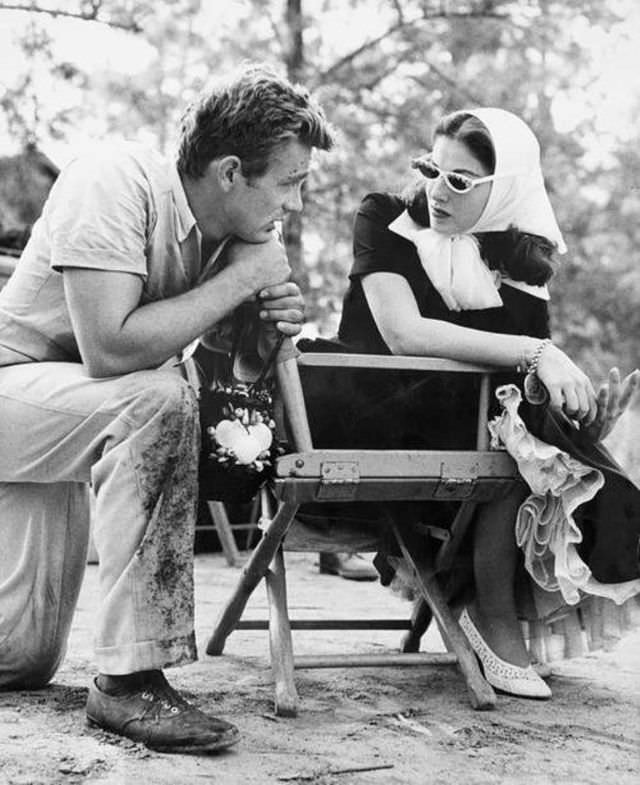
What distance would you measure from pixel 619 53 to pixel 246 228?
3.74 meters

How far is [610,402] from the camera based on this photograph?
8.96 ft

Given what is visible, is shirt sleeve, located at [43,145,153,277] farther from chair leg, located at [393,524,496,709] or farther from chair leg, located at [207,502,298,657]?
chair leg, located at [393,524,496,709]

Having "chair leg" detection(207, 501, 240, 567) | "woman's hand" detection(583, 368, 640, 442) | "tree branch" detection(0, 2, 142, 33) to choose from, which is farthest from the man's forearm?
"chair leg" detection(207, 501, 240, 567)

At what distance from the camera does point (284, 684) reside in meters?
2.52

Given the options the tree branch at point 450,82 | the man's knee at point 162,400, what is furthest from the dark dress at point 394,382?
the tree branch at point 450,82

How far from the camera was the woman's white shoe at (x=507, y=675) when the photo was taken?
2783 mm

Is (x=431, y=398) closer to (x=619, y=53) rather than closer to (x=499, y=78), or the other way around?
(x=619, y=53)

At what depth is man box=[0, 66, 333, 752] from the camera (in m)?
2.15

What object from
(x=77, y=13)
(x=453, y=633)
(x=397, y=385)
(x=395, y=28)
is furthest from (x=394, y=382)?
(x=395, y=28)

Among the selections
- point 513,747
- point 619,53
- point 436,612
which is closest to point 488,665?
point 436,612

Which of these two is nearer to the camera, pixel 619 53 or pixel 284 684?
pixel 284 684

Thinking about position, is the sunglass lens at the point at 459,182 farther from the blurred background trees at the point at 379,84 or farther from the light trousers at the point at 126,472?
the blurred background trees at the point at 379,84

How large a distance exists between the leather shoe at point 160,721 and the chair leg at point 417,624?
1.19 metres

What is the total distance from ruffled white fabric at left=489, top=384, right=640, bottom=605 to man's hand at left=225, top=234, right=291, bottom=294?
0.67 metres
